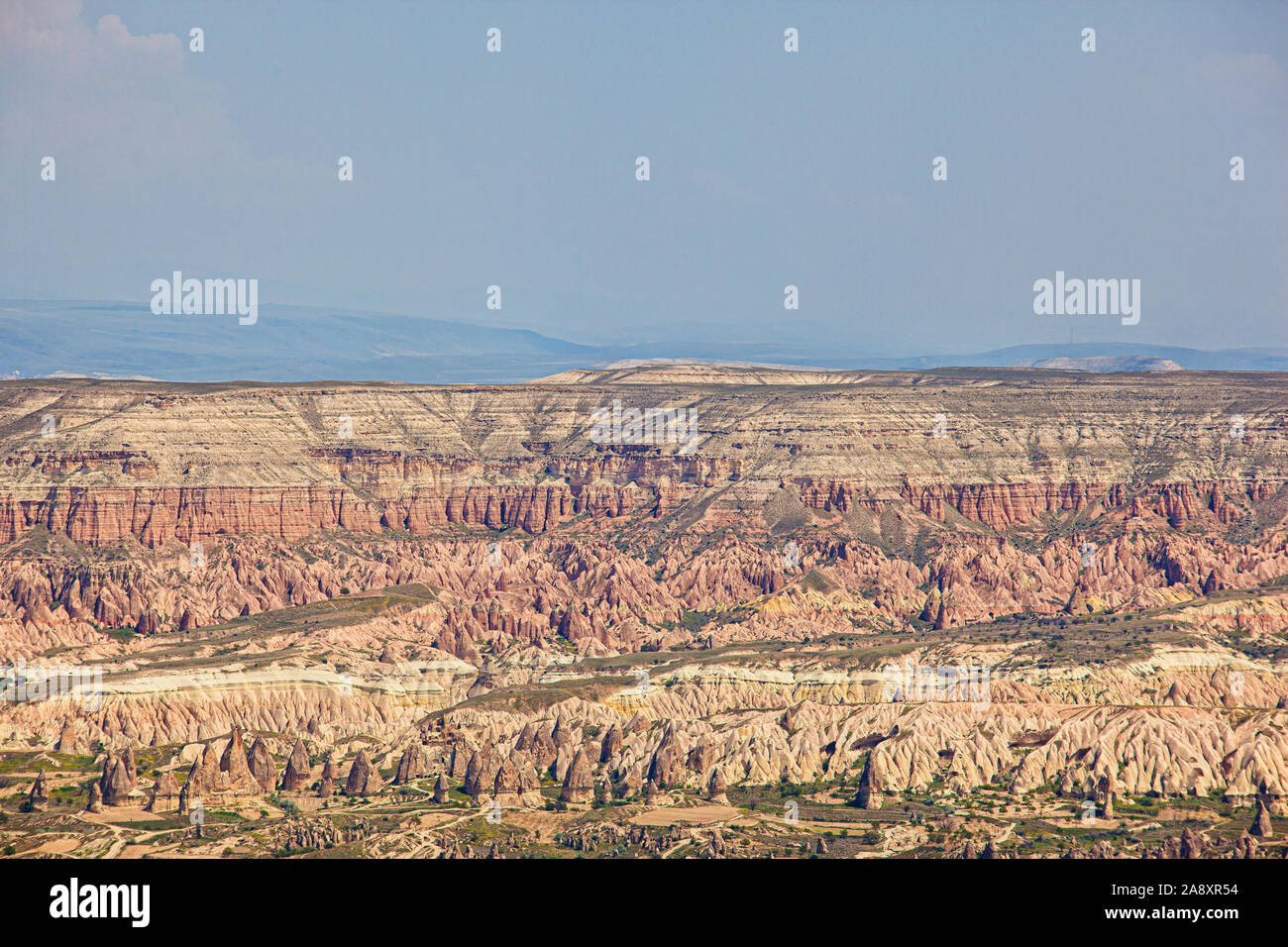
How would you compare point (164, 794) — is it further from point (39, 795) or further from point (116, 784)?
point (39, 795)

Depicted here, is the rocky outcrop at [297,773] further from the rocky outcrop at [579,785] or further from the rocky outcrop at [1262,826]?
the rocky outcrop at [1262,826]

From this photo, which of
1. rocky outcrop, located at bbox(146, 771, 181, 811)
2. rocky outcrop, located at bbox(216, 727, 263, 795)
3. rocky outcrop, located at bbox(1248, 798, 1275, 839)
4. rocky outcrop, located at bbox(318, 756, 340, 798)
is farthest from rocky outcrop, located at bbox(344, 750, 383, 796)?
rocky outcrop, located at bbox(1248, 798, 1275, 839)

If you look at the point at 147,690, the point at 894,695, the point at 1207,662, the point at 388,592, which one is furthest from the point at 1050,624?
the point at 147,690

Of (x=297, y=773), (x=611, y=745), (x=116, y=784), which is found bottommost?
(x=297, y=773)

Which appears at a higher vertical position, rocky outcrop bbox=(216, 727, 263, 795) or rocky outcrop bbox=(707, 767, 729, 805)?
rocky outcrop bbox=(216, 727, 263, 795)

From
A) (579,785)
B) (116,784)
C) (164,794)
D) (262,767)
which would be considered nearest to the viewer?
(164,794)

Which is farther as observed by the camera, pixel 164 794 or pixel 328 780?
pixel 328 780

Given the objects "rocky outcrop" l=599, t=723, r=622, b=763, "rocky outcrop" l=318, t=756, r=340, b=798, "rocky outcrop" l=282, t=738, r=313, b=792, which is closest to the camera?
"rocky outcrop" l=318, t=756, r=340, b=798

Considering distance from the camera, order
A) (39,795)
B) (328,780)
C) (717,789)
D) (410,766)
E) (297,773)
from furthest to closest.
Answer: (410,766)
(297,773)
(328,780)
(717,789)
(39,795)

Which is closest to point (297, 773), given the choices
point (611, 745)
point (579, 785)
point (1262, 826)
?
point (579, 785)

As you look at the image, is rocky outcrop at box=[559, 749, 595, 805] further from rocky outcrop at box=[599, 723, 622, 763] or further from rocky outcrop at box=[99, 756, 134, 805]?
rocky outcrop at box=[99, 756, 134, 805]
